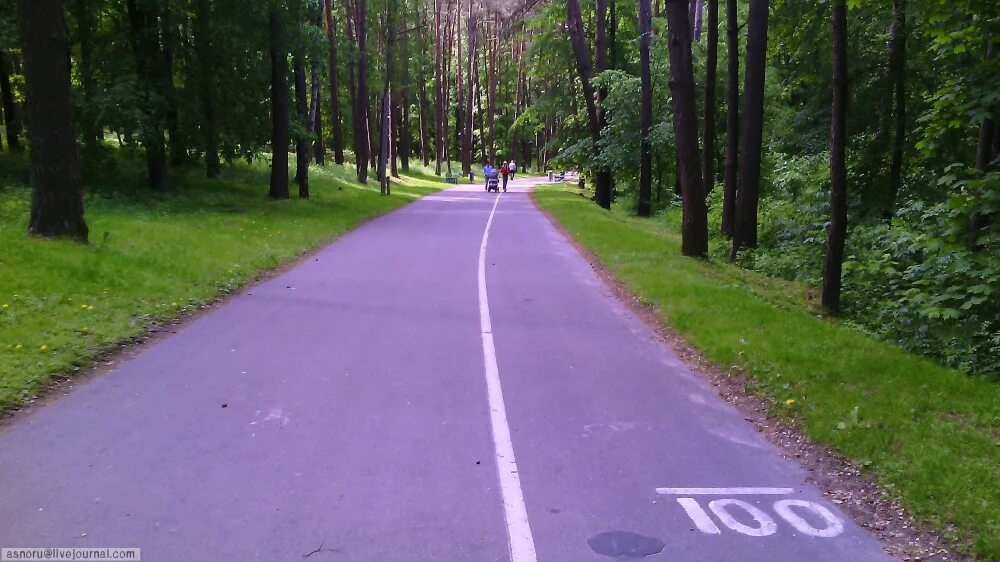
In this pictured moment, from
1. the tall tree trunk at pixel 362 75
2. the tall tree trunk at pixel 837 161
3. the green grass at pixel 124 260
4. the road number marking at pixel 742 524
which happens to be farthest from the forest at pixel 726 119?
the road number marking at pixel 742 524

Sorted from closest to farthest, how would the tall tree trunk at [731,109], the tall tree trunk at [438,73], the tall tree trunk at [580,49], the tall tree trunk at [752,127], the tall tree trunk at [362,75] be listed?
the tall tree trunk at [752,127] < the tall tree trunk at [731,109] < the tall tree trunk at [580,49] < the tall tree trunk at [362,75] < the tall tree trunk at [438,73]

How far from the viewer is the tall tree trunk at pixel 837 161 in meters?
10.7

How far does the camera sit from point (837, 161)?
11.2 meters

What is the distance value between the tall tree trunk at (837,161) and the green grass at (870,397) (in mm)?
506

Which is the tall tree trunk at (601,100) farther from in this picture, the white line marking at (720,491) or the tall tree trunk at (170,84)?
the white line marking at (720,491)

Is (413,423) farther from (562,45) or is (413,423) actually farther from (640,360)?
(562,45)

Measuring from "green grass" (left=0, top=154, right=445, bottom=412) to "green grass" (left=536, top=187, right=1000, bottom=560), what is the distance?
22.1 ft

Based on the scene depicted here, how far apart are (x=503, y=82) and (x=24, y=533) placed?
7999 centimetres

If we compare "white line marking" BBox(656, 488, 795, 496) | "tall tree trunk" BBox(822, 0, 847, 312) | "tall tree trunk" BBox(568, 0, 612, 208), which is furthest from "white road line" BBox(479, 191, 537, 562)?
"tall tree trunk" BBox(568, 0, 612, 208)

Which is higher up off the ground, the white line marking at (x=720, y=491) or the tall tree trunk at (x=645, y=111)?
the tall tree trunk at (x=645, y=111)

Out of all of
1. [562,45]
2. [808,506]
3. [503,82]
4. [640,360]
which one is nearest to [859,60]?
[640,360]

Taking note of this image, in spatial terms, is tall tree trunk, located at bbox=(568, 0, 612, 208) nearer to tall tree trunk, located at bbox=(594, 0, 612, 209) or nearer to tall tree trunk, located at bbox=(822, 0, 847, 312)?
tall tree trunk, located at bbox=(594, 0, 612, 209)

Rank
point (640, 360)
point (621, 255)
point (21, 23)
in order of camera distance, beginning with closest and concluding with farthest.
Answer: point (640, 360) → point (21, 23) → point (621, 255)

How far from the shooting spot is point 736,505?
A: 500cm
